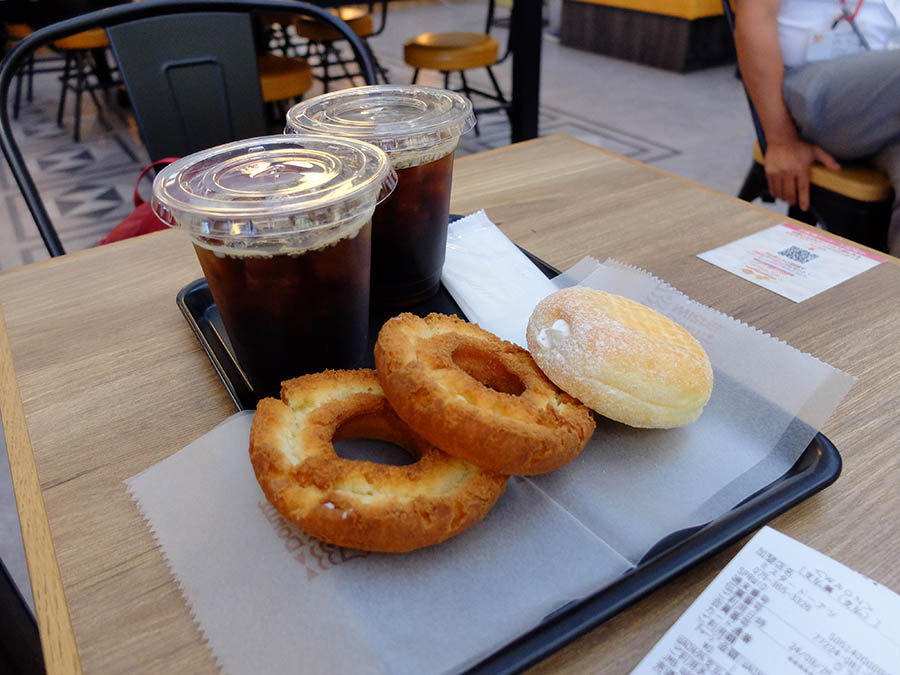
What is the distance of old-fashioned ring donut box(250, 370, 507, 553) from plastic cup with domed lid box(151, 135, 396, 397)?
8 centimetres

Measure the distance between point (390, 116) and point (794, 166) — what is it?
1275 mm

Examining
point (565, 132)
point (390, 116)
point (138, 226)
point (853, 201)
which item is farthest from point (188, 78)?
point (565, 132)

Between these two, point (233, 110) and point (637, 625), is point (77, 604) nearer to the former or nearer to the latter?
point (637, 625)

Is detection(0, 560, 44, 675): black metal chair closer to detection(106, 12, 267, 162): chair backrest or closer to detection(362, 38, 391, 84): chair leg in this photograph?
detection(106, 12, 267, 162): chair backrest

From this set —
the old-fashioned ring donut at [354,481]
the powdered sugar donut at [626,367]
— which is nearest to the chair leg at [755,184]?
the powdered sugar donut at [626,367]

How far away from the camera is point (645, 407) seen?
0.58 m

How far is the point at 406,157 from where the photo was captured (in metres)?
0.71

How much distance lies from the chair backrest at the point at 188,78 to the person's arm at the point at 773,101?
1242 mm

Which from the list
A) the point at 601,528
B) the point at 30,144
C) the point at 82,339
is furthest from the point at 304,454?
the point at 30,144

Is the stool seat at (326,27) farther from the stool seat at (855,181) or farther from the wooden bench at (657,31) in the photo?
the stool seat at (855,181)

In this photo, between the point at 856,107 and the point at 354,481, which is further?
the point at 856,107

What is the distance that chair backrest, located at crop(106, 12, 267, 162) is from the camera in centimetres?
127

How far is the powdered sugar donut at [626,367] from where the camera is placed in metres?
0.58

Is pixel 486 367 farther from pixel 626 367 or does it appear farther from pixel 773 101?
pixel 773 101
